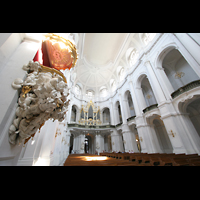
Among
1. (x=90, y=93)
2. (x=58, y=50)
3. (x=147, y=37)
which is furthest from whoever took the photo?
(x=90, y=93)

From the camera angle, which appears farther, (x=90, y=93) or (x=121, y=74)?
(x=90, y=93)

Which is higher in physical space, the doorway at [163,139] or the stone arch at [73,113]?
the stone arch at [73,113]

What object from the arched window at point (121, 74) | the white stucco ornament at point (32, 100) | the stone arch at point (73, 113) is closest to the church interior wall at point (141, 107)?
the white stucco ornament at point (32, 100)

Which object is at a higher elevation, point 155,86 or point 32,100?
point 155,86

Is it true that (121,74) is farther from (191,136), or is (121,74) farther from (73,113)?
(191,136)

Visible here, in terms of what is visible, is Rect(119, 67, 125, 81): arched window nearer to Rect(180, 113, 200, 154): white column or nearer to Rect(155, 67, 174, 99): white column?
Rect(155, 67, 174, 99): white column

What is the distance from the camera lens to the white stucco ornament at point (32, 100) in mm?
1584

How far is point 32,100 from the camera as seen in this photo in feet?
5.57

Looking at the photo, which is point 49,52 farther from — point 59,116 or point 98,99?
point 98,99

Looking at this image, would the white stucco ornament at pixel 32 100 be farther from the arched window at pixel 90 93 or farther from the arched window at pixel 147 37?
the arched window at pixel 90 93

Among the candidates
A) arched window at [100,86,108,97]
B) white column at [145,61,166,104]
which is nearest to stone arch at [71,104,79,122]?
arched window at [100,86,108,97]

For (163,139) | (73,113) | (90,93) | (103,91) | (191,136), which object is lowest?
(191,136)

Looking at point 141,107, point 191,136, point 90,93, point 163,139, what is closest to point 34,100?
point 191,136
